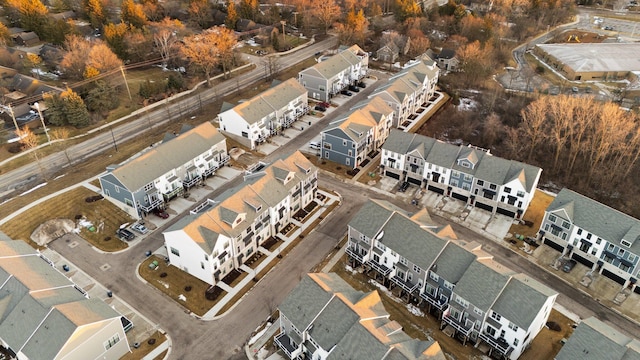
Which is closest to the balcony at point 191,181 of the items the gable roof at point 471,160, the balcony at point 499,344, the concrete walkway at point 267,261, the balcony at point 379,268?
the concrete walkway at point 267,261

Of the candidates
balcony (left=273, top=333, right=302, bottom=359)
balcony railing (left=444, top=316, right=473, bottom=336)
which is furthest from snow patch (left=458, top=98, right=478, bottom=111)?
balcony (left=273, top=333, right=302, bottom=359)

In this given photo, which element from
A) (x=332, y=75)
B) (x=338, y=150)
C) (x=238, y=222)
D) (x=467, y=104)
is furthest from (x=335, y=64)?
(x=238, y=222)

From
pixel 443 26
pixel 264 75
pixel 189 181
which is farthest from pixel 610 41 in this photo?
Result: pixel 189 181

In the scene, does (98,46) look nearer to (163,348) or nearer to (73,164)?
(73,164)

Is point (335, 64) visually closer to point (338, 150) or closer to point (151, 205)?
point (338, 150)

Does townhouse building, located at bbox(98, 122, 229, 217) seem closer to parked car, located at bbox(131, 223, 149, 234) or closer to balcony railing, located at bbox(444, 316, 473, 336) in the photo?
parked car, located at bbox(131, 223, 149, 234)

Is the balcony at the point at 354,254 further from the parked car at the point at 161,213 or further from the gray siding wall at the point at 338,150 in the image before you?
the parked car at the point at 161,213
